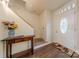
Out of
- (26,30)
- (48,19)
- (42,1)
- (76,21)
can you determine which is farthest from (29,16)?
(76,21)

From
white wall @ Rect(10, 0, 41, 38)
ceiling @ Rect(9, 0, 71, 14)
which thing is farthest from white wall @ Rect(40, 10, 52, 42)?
white wall @ Rect(10, 0, 41, 38)

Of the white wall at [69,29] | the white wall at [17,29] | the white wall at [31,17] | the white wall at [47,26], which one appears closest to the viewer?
the white wall at [17,29]

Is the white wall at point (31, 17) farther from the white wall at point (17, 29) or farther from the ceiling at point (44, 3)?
the white wall at point (17, 29)

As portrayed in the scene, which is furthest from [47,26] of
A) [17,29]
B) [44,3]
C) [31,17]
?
[17,29]

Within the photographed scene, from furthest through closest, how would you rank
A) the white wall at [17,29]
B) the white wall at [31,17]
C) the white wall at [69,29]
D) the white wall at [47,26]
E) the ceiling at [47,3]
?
the white wall at [31,17] < the white wall at [47,26] < the ceiling at [47,3] < the white wall at [69,29] < the white wall at [17,29]

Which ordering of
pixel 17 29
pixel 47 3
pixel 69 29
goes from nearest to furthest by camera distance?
pixel 17 29 → pixel 69 29 → pixel 47 3

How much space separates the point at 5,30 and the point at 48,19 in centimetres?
462

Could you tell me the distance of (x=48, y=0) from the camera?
5758mm

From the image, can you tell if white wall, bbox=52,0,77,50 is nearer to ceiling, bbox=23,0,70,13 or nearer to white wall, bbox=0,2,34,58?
ceiling, bbox=23,0,70,13

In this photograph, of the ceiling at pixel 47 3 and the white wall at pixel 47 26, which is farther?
the white wall at pixel 47 26

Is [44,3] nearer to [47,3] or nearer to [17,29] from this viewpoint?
[47,3]

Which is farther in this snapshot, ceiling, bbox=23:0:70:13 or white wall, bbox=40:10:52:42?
white wall, bbox=40:10:52:42

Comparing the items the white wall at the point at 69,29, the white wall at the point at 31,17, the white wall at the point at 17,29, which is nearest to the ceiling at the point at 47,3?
the white wall at the point at 69,29

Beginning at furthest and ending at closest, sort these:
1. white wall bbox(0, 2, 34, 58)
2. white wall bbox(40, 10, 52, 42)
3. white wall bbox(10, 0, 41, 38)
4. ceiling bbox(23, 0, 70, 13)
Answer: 1. white wall bbox(10, 0, 41, 38)
2. white wall bbox(40, 10, 52, 42)
3. ceiling bbox(23, 0, 70, 13)
4. white wall bbox(0, 2, 34, 58)
